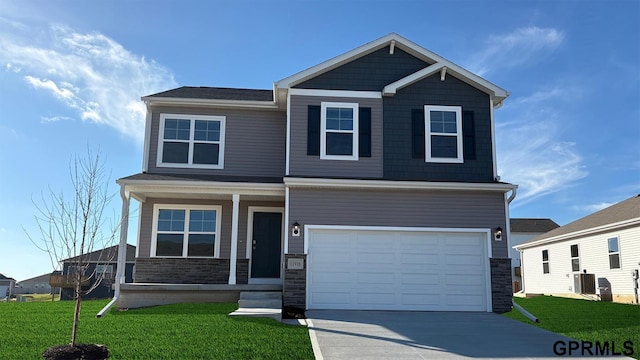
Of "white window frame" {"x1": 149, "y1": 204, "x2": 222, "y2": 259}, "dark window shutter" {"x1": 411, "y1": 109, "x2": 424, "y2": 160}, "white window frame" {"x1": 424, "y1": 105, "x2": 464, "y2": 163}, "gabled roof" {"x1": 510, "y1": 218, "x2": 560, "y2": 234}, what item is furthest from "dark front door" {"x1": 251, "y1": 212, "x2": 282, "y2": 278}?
"gabled roof" {"x1": 510, "y1": 218, "x2": 560, "y2": 234}

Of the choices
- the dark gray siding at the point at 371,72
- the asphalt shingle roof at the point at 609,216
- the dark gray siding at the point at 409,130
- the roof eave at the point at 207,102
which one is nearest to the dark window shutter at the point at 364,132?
the dark gray siding at the point at 409,130

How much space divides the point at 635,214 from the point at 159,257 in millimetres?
15200

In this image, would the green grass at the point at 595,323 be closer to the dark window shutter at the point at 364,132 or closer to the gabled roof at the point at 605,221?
the gabled roof at the point at 605,221

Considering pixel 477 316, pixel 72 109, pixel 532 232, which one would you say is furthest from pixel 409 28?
pixel 532 232

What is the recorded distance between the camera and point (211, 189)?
→ 12500mm

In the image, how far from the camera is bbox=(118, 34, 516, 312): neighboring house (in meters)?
12.0

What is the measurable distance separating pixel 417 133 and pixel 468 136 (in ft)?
4.33

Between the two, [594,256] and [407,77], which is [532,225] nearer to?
[594,256]

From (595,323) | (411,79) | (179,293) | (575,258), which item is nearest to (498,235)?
(595,323)

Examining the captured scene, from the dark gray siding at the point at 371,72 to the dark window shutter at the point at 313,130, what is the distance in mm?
643

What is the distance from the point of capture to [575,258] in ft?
68.5

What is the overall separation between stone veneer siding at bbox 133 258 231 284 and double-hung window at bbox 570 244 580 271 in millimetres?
14353

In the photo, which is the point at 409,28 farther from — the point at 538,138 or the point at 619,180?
the point at 619,180

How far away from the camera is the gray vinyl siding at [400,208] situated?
12.0 m
